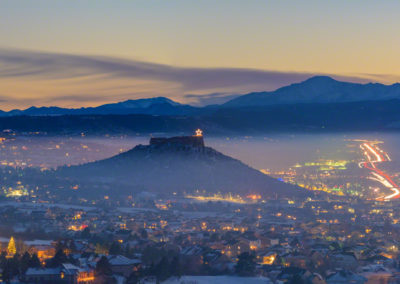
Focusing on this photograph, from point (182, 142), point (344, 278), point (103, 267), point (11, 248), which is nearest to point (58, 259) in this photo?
point (103, 267)

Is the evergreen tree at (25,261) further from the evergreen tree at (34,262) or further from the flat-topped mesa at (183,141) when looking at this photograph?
the flat-topped mesa at (183,141)

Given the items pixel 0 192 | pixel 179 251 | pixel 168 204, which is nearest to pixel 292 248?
pixel 179 251

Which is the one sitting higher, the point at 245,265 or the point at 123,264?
the point at 123,264

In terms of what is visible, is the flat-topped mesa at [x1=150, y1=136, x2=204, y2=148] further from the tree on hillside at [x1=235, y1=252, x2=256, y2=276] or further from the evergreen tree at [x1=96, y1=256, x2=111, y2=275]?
the evergreen tree at [x1=96, y1=256, x2=111, y2=275]

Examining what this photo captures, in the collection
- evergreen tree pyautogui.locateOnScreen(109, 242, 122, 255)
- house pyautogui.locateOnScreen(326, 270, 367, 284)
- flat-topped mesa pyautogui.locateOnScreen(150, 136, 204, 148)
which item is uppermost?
flat-topped mesa pyautogui.locateOnScreen(150, 136, 204, 148)

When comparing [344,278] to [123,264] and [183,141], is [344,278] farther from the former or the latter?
[183,141]

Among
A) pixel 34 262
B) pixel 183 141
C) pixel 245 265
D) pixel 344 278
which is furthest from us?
pixel 183 141

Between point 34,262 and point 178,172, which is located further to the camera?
point 178,172

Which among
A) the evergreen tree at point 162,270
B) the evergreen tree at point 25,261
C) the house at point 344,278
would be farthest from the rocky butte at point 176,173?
the evergreen tree at point 25,261

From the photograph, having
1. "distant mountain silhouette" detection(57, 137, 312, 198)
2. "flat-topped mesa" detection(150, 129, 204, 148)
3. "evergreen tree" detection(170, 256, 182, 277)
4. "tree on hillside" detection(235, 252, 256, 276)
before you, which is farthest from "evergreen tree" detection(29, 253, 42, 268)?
"flat-topped mesa" detection(150, 129, 204, 148)
